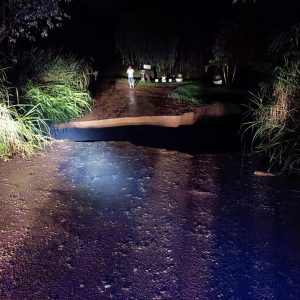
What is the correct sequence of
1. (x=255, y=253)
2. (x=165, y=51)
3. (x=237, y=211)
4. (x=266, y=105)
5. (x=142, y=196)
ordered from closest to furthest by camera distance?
(x=255, y=253), (x=237, y=211), (x=142, y=196), (x=266, y=105), (x=165, y=51)

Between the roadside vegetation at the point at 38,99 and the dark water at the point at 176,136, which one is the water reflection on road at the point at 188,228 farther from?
Answer: the dark water at the point at 176,136

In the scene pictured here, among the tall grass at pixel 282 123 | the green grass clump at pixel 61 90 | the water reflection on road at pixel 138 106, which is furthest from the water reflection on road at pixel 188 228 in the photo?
the water reflection on road at pixel 138 106

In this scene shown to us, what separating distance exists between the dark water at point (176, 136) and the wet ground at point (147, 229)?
131cm

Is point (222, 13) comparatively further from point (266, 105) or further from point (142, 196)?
point (142, 196)

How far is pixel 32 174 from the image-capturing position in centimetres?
531

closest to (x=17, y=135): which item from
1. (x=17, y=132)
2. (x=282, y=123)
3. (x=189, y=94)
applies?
(x=17, y=132)

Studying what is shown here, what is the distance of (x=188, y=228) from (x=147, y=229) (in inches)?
16.1

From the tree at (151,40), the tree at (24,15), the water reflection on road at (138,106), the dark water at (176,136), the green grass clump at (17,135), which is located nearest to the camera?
the green grass clump at (17,135)

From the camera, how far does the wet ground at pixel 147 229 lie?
3.14 m

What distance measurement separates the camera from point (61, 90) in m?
8.98

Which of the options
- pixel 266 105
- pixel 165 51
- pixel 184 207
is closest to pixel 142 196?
pixel 184 207

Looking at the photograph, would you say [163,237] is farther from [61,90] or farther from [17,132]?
[61,90]

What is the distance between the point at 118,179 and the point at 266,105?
289cm

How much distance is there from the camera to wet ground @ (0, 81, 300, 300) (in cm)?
314
